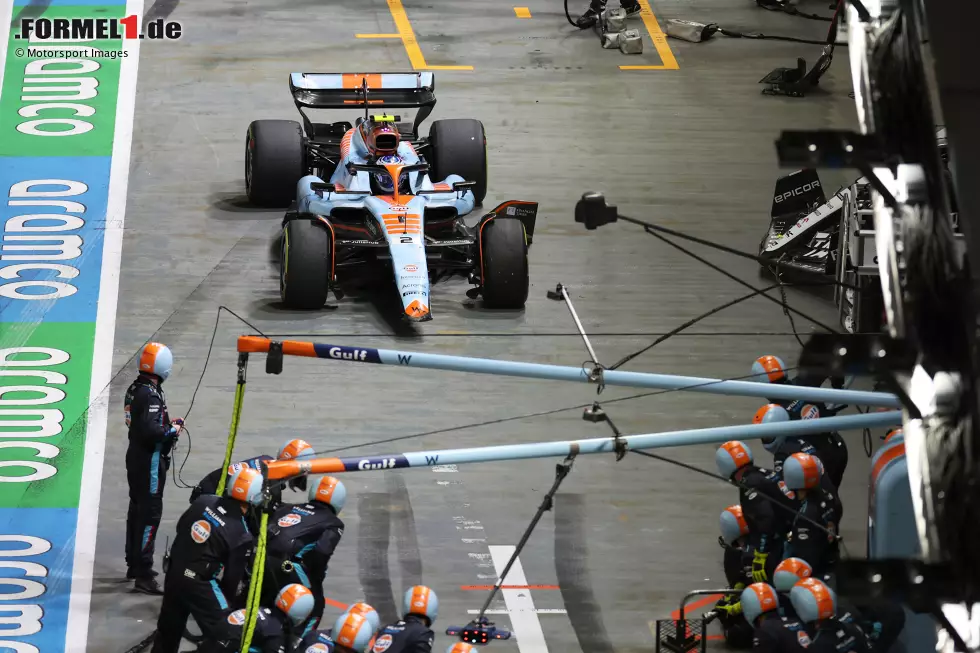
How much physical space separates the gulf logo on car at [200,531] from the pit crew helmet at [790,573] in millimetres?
3907

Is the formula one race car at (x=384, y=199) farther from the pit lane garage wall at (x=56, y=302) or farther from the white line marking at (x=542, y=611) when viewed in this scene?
Result: the white line marking at (x=542, y=611)

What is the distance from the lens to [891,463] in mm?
11133

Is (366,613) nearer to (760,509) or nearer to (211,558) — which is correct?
(211,558)

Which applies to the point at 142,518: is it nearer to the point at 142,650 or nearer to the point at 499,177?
the point at 142,650

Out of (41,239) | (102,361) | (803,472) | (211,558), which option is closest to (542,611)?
(803,472)

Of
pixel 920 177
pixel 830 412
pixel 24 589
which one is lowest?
pixel 24 589

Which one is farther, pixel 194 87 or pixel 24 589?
pixel 194 87

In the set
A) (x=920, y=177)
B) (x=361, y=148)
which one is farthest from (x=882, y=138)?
(x=361, y=148)

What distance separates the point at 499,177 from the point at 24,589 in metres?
9.32

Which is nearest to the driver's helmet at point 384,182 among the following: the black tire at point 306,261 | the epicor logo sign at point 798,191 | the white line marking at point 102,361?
the black tire at point 306,261

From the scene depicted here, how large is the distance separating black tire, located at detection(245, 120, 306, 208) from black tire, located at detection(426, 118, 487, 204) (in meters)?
1.59

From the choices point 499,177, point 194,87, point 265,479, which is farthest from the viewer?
point 194,87

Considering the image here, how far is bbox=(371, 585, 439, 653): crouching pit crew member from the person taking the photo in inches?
395

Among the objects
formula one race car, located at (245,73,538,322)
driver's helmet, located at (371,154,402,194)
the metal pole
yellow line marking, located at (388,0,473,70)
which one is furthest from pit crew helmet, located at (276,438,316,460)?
yellow line marking, located at (388,0,473,70)
